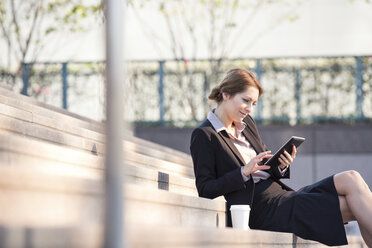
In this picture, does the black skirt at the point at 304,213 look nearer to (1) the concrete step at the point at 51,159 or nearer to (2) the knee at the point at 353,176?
A: (2) the knee at the point at 353,176

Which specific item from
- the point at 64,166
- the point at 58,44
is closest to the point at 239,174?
the point at 64,166

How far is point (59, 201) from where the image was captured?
10.4ft

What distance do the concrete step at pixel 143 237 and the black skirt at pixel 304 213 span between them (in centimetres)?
57

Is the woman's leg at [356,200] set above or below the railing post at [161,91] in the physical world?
below

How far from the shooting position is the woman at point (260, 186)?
5.02 metres

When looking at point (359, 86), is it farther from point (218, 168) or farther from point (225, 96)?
point (218, 168)

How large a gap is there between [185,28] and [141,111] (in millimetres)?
1503

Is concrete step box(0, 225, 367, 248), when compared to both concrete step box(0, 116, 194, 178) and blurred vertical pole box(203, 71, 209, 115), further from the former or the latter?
blurred vertical pole box(203, 71, 209, 115)

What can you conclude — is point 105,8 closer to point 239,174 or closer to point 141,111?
point 239,174

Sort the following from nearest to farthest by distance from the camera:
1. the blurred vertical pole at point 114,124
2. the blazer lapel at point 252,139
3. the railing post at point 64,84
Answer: the blurred vertical pole at point 114,124
the blazer lapel at point 252,139
the railing post at point 64,84

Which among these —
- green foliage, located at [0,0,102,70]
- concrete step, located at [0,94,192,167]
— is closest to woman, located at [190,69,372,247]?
concrete step, located at [0,94,192,167]

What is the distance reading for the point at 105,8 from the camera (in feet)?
6.48

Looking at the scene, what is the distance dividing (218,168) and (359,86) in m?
7.21

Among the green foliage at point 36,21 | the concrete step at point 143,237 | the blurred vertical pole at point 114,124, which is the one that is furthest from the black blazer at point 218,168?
the green foliage at point 36,21
